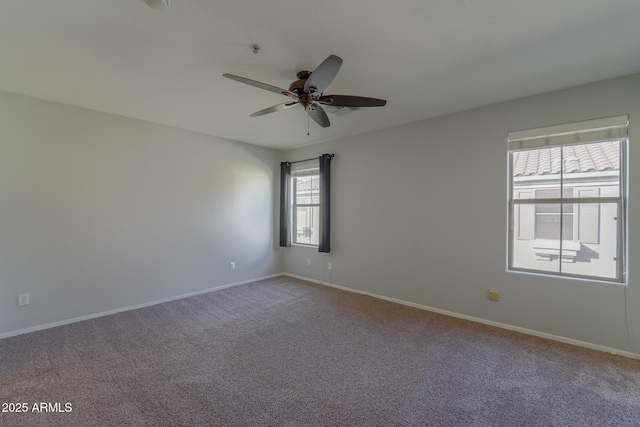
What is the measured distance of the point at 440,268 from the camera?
137 inches

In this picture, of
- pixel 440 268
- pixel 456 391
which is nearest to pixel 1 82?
pixel 456 391

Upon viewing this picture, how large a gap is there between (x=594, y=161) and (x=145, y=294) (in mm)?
5511

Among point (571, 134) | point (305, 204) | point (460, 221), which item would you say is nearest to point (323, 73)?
point (460, 221)

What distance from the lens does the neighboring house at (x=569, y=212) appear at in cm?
262

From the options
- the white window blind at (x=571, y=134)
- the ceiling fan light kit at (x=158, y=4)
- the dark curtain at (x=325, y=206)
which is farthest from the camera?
the dark curtain at (x=325, y=206)

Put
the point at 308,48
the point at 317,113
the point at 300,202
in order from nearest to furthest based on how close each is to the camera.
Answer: the point at 308,48
the point at 317,113
the point at 300,202

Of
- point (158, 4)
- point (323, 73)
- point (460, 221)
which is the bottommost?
point (460, 221)

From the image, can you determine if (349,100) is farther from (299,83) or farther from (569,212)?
(569,212)

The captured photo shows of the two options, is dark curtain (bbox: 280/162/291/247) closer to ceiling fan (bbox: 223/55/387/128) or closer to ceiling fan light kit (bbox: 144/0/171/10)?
ceiling fan (bbox: 223/55/387/128)

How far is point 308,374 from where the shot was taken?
217cm

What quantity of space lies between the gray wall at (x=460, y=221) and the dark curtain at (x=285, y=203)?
2.94 ft

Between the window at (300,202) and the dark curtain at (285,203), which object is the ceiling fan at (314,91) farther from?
the dark curtain at (285,203)

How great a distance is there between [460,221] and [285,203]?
122 inches

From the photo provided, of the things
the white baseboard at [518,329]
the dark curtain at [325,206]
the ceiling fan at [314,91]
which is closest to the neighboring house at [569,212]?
the white baseboard at [518,329]
